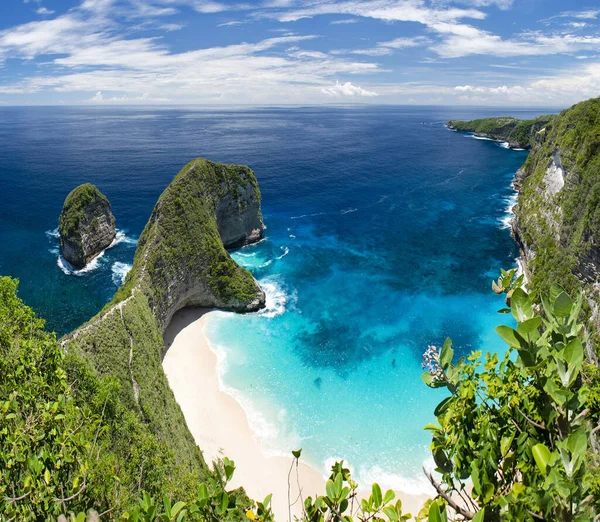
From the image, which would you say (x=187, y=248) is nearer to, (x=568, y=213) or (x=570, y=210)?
(x=568, y=213)

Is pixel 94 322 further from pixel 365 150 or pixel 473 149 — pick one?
pixel 473 149

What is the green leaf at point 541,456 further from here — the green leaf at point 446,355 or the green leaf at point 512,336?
the green leaf at point 446,355

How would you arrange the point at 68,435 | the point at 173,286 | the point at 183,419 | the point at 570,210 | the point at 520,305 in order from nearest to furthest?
the point at 520,305 < the point at 68,435 < the point at 183,419 < the point at 173,286 < the point at 570,210

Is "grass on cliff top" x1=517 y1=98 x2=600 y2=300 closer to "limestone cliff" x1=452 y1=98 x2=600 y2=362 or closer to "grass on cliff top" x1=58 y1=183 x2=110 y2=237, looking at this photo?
"limestone cliff" x1=452 y1=98 x2=600 y2=362

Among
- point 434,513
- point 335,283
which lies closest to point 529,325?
point 434,513

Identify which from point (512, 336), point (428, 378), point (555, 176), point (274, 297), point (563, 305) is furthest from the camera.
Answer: point (555, 176)

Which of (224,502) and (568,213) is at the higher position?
(224,502)

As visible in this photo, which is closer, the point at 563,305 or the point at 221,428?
the point at 563,305

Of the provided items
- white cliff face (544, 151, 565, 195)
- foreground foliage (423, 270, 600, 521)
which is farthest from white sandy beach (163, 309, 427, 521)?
white cliff face (544, 151, 565, 195)
